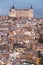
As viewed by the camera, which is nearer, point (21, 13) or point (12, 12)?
point (21, 13)

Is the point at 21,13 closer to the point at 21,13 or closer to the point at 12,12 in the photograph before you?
the point at 21,13

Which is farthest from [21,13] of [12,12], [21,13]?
[12,12]

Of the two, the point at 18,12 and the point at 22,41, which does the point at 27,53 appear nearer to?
the point at 22,41

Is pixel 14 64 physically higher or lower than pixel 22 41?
higher

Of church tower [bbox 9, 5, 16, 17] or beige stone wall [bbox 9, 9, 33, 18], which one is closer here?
beige stone wall [bbox 9, 9, 33, 18]

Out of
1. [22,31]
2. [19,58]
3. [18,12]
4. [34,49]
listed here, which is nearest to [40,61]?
[19,58]

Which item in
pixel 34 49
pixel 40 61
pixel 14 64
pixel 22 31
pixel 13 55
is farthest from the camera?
pixel 22 31

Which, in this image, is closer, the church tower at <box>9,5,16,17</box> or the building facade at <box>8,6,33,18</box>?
the building facade at <box>8,6,33,18</box>

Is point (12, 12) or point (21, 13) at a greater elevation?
point (21, 13)

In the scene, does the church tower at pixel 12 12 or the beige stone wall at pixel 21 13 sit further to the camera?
the church tower at pixel 12 12

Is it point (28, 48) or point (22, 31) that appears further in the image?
point (22, 31)

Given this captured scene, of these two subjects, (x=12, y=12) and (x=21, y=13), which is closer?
(x=21, y=13)
